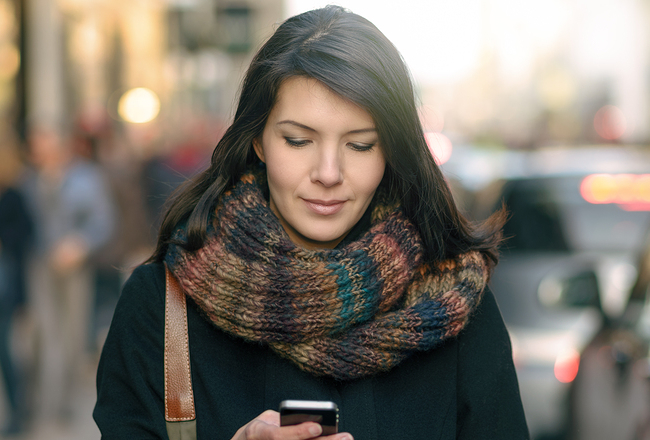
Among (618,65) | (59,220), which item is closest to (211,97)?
(618,65)

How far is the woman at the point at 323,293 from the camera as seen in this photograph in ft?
6.34

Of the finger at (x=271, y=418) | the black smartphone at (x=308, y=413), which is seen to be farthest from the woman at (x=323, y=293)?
the black smartphone at (x=308, y=413)

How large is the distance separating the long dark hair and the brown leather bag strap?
0.17 meters

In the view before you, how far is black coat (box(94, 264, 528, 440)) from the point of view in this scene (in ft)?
6.29

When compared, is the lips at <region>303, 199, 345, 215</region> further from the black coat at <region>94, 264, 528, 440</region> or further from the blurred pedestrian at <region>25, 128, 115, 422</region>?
the blurred pedestrian at <region>25, 128, 115, 422</region>

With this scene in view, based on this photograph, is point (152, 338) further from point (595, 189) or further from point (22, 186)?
point (22, 186)

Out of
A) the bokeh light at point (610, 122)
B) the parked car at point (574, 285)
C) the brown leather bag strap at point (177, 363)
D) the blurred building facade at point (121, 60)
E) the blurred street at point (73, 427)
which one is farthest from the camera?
the bokeh light at point (610, 122)

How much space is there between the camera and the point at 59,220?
625cm

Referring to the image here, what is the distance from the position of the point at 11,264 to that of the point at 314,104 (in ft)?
14.5

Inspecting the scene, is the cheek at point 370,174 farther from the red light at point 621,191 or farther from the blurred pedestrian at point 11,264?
the blurred pedestrian at point 11,264

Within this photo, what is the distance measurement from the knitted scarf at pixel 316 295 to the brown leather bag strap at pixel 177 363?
2.3 inches

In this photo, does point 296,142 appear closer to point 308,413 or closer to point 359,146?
point 359,146

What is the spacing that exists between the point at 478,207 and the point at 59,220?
137 inches

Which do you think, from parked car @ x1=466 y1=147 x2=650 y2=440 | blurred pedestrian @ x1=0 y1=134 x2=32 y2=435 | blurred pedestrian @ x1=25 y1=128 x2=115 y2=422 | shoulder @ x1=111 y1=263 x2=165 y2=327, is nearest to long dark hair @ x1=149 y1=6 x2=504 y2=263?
shoulder @ x1=111 y1=263 x2=165 y2=327
